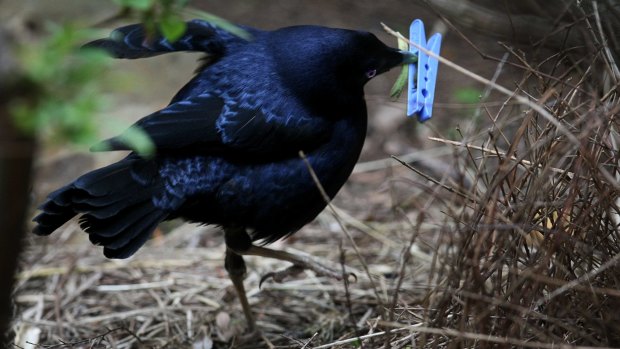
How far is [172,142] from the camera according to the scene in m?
2.80

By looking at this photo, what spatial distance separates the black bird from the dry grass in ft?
1.17

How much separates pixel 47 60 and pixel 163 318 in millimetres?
2210

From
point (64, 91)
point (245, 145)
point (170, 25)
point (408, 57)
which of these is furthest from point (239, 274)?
point (64, 91)

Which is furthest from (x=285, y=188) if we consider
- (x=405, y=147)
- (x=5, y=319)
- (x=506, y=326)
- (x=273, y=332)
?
(x=405, y=147)

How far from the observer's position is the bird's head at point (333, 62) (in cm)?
297

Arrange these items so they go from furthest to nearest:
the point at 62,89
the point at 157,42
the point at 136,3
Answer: the point at 157,42 → the point at 136,3 → the point at 62,89

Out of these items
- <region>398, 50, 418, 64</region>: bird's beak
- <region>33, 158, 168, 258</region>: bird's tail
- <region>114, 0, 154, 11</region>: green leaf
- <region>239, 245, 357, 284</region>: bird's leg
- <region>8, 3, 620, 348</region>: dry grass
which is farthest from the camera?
<region>239, 245, 357, 284</region>: bird's leg

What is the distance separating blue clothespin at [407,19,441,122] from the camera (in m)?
2.72

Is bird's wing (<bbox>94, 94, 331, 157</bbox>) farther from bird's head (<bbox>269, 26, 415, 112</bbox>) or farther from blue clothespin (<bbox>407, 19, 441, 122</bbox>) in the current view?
blue clothespin (<bbox>407, 19, 441, 122</bbox>)

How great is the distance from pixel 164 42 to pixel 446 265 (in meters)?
1.41

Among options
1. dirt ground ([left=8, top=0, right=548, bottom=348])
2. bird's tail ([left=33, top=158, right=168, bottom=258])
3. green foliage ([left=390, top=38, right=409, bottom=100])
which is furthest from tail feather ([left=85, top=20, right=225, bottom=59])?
green foliage ([left=390, top=38, right=409, bottom=100])

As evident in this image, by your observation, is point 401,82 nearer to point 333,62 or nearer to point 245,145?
point 333,62

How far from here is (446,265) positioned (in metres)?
2.71

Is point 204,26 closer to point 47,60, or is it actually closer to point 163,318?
point 163,318
